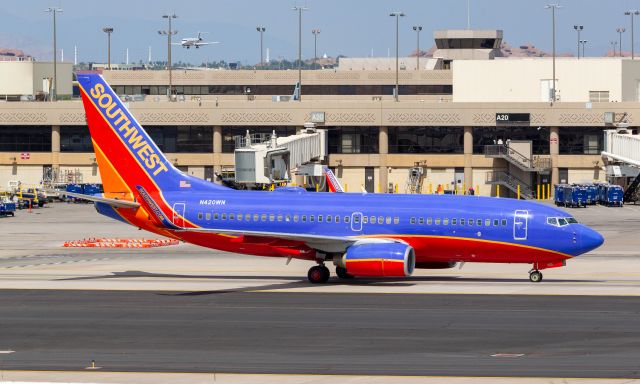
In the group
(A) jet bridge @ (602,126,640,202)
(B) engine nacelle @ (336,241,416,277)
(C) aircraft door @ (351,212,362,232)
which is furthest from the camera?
(A) jet bridge @ (602,126,640,202)

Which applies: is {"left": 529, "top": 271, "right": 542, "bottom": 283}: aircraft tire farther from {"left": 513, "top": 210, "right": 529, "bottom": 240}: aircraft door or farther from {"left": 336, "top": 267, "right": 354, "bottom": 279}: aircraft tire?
{"left": 336, "top": 267, "right": 354, "bottom": 279}: aircraft tire

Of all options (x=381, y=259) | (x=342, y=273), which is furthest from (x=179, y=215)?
(x=381, y=259)

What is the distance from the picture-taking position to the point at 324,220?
180ft

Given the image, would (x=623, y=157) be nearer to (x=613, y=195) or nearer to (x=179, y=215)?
(x=613, y=195)

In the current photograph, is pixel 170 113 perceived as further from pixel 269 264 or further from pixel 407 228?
pixel 407 228

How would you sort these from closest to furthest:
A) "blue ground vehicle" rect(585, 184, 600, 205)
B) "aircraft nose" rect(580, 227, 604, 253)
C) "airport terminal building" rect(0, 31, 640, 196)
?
1. "aircraft nose" rect(580, 227, 604, 253)
2. "blue ground vehicle" rect(585, 184, 600, 205)
3. "airport terminal building" rect(0, 31, 640, 196)

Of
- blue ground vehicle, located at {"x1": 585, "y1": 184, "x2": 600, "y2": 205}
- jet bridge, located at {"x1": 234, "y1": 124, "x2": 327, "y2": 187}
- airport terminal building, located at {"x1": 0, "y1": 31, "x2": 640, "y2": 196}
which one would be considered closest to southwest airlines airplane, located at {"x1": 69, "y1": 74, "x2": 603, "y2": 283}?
jet bridge, located at {"x1": 234, "y1": 124, "x2": 327, "y2": 187}

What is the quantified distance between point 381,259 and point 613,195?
67.1 m

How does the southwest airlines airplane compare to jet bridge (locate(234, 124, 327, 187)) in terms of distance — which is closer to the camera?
the southwest airlines airplane

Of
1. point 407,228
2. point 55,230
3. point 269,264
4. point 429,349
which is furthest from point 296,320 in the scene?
point 55,230

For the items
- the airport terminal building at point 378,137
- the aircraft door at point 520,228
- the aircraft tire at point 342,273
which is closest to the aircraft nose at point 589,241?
the aircraft door at point 520,228

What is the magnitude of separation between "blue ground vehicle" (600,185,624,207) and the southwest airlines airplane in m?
60.9

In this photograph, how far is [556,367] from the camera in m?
34.1

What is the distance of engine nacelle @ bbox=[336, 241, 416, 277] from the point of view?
2024 inches
